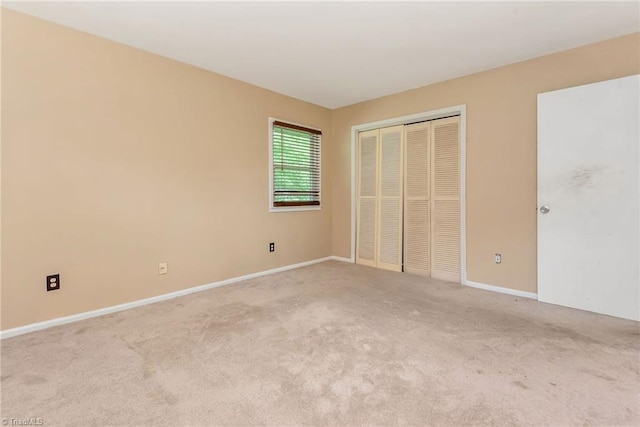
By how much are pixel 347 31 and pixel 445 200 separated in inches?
88.2

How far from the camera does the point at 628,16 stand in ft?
7.89

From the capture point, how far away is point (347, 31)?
2588 mm

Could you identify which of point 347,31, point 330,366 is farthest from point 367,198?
point 330,366

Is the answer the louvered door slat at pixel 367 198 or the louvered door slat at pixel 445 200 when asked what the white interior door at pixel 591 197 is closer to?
the louvered door slat at pixel 445 200

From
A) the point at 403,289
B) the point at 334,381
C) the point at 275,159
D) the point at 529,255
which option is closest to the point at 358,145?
the point at 275,159

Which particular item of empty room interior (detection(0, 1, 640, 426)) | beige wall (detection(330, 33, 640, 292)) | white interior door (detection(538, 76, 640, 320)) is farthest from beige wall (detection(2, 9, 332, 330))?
Answer: white interior door (detection(538, 76, 640, 320))

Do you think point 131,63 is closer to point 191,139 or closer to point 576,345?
point 191,139

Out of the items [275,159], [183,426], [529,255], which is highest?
[275,159]

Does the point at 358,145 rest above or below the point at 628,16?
below

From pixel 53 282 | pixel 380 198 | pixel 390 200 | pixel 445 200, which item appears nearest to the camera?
pixel 53 282

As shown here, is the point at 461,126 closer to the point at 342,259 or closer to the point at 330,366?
the point at 342,259

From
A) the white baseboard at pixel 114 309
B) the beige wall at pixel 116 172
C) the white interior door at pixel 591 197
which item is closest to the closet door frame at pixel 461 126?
the white interior door at pixel 591 197

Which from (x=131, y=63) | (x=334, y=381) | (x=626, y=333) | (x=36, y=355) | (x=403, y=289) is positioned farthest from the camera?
(x=403, y=289)

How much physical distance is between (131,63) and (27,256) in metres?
1.83
